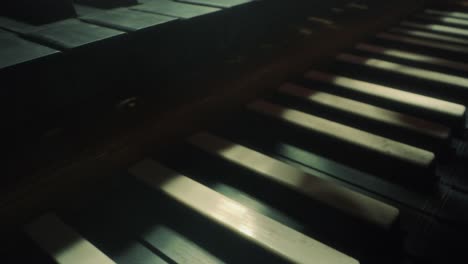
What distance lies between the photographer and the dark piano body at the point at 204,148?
41.0 inches

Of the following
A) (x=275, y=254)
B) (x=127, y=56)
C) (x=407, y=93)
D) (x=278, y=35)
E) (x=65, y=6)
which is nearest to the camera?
(x=275, y=254)

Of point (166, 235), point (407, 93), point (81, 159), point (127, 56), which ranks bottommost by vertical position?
point (166, 235)

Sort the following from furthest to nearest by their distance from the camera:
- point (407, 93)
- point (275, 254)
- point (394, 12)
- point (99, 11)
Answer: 1. point (394, 12)
2. point (407, 93)
3. point (99, 11)
4. point (275, 254)

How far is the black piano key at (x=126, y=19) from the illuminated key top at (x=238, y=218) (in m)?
0.45

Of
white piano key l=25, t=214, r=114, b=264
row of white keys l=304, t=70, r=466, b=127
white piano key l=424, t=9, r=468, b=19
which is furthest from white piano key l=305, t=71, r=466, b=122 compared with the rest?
white piano key l=424, t=9, r=468, b=19

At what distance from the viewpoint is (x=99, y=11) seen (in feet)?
4.94

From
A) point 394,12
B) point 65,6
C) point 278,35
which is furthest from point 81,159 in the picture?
point 394,12

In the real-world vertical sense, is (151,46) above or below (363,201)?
above

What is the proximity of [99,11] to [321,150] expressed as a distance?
99 cm

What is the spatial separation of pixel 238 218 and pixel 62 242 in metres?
0.47

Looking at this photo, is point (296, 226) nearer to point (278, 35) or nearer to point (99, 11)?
point (99, 11)

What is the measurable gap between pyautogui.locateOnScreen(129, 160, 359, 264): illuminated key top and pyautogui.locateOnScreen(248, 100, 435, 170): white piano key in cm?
48

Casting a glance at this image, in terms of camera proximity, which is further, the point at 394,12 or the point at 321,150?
the point at 394,12

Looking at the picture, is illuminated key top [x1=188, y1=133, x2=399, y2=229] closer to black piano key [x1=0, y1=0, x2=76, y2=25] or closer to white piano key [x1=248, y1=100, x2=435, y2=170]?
white piano key [x1=248, y1=100, x2=435, y2=170]
